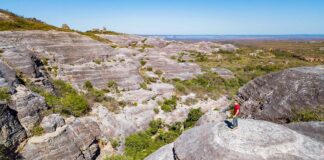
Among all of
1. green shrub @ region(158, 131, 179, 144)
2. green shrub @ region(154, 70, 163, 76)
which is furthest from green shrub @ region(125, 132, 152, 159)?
green shrub @ region(154, 70, 163, 76)

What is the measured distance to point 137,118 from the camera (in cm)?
2628

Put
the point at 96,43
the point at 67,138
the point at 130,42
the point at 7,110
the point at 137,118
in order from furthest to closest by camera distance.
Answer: the point at 130,42 → the point at 96,43 → the point at 137,118 → the point at 67,138 → the point at 7,110

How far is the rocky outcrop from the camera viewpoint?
35.8 ft

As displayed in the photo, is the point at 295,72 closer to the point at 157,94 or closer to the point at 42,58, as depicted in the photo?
the point at 157,94

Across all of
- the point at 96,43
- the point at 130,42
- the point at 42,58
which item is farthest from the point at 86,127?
the point at 130,42

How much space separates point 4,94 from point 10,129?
3157 mm

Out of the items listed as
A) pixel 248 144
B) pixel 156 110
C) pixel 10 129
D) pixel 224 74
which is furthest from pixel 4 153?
pixel 224 74

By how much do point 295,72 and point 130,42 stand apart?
42100 mm

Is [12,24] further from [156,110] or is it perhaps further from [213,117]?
[213,117]

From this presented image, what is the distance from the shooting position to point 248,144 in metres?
11.4

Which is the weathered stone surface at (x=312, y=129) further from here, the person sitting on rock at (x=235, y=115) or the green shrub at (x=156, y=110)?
the green shrub at (x=156, y=110)

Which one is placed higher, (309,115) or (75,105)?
(309,115)

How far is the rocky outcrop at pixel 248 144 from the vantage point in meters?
10.9

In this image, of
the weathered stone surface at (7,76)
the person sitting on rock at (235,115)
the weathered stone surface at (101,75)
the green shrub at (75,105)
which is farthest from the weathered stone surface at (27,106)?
the person sitting on rock at (235,115)
